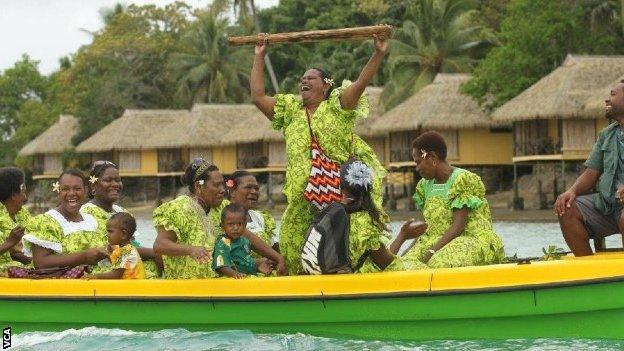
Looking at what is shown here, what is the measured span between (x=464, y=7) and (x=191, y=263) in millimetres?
34093

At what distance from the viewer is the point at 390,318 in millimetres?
7250

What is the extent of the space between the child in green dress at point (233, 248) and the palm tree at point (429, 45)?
106ft

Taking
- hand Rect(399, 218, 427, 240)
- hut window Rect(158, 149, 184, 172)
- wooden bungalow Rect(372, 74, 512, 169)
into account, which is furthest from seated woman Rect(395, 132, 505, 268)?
hut window Rect(158, 149, 184, 172)

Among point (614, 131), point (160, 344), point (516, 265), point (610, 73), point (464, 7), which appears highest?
point (464, 7)

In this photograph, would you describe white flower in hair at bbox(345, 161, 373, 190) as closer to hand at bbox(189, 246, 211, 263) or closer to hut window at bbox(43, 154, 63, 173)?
hand at bbox(189, 246, 211, 263)

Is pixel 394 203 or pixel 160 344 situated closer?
pixel 160 344

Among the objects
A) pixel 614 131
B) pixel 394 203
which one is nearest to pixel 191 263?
pixel 614 131

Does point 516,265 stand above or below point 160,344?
above

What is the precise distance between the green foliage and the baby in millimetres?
25971

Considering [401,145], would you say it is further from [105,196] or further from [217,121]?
[105,196]

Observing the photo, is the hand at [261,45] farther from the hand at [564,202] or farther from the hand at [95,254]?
the hand at [564,202]

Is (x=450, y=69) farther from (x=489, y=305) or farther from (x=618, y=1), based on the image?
(x=489, y=305)

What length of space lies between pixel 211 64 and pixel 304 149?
43914mm

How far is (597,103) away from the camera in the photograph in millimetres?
30141
